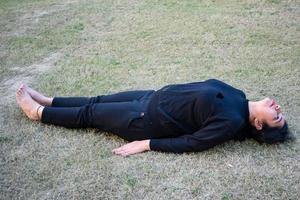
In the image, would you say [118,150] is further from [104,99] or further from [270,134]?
[270,134]

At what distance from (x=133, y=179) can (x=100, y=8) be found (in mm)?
Result: 3768

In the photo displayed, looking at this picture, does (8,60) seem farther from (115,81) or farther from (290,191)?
(290,191)

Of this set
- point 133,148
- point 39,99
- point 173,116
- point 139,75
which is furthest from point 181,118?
point 139,75

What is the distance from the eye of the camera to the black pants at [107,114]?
2.75 m

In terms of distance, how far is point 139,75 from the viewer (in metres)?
3.82

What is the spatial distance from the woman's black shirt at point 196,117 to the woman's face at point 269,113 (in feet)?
0.31

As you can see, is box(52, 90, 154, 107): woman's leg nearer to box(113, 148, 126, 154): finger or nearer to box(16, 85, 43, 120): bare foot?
box(16, 85, 43, 120): bare foot

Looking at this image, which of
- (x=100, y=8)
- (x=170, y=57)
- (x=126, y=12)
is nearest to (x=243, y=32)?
(x=170, y=57)

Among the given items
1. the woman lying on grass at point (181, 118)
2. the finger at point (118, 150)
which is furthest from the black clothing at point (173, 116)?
the finger at point (118, 150)

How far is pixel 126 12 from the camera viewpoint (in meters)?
5.54

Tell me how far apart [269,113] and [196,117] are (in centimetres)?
45

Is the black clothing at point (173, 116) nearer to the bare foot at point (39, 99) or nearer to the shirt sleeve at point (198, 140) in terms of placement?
the shirt sleeve at point (198, 140)

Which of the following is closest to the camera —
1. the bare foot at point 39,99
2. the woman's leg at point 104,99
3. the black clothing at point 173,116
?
the black clothing at point 173,116

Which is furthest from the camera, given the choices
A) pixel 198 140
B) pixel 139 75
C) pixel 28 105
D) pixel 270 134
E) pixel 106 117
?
pixel 139 75
